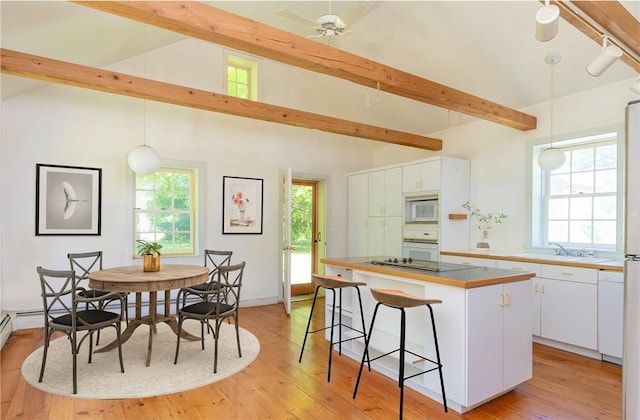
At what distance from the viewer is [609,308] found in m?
3.29

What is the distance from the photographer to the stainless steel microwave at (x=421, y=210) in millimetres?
4945

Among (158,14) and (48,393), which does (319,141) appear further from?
(48,393)

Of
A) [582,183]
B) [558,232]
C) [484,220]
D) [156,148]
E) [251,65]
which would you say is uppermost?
[251,65]

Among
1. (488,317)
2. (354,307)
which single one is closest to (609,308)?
(488,317)

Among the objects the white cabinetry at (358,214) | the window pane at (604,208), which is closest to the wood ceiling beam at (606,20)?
the window pane at (604,208)

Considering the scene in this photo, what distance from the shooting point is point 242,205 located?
543 centimetres

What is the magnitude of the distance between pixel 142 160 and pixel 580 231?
504cm

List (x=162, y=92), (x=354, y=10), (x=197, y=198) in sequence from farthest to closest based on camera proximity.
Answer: (x=197, y=198)
(x=162, y=92)
(x=354, y=10)

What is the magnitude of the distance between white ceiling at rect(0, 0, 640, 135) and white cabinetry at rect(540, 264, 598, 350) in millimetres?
2044

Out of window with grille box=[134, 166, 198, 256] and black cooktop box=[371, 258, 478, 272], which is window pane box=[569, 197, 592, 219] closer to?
black cooktop box=[371, 258, 478, 272]

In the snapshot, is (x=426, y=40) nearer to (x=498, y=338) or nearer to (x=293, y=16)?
(x=293, y=16)

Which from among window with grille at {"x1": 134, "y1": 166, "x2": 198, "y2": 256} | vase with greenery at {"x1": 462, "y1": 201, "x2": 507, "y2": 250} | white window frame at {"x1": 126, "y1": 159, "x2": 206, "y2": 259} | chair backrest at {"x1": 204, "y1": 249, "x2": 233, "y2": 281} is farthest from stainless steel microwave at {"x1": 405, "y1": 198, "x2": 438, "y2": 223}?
window with grille at {"x1": 134, "y1": 166, "x2": 198, "y2": 256}

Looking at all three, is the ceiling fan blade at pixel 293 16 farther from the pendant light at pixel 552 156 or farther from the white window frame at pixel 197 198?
the white window frame at pixel 197 198

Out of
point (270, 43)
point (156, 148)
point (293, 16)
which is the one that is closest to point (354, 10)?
point (293, 16)
